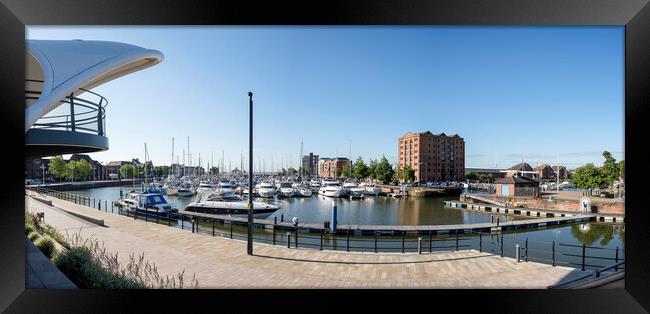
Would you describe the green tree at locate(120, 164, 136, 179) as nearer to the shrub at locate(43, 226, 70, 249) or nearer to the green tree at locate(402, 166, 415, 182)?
the green tree at locate(402, 166, 415, 182)

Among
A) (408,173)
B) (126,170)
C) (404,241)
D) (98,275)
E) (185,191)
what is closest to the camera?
(98,275)

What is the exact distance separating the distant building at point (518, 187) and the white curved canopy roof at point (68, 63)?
27.3m

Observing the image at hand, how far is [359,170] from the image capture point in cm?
4144

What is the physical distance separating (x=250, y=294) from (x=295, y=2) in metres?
4.48

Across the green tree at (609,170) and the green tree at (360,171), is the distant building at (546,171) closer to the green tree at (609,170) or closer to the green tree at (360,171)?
the green tree at (609,170)

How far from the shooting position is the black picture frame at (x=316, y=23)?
395cm

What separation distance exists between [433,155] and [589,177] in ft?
43.8

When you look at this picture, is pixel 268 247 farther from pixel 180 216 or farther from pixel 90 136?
pixel 180 216

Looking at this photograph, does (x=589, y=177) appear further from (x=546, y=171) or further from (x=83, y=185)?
(x=83, y=185)

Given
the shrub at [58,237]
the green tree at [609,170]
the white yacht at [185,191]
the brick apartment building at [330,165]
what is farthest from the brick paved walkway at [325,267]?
the brick apartment building at [330,165]

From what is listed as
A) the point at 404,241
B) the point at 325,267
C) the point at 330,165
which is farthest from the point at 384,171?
the point at 325,267

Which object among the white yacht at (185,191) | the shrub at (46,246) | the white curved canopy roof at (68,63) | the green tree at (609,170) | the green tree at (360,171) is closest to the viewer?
the white curved canopy roof at (68,63)

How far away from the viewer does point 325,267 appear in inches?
223

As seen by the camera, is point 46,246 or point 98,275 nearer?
point 98,275
